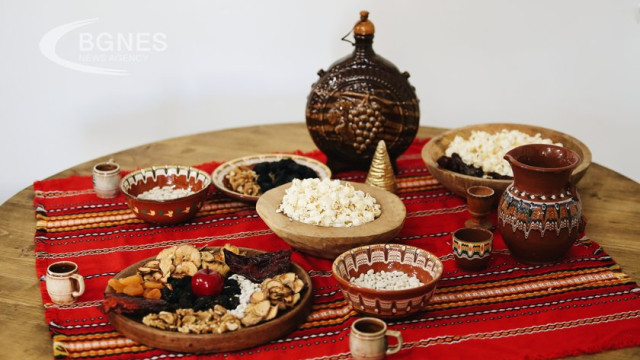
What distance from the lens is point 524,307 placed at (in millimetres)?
1844

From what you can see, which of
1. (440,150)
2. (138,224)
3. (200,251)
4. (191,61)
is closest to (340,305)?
(200,251)

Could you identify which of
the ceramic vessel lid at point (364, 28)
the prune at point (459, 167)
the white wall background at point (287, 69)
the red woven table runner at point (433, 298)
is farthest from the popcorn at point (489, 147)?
the white wall background at point (287, 69)

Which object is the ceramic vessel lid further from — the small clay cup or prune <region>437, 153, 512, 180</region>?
the small clay cup

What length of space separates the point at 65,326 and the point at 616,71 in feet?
10.4

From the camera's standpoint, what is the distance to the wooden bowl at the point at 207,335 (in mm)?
1622

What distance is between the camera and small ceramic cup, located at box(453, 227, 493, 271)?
199 centimetres

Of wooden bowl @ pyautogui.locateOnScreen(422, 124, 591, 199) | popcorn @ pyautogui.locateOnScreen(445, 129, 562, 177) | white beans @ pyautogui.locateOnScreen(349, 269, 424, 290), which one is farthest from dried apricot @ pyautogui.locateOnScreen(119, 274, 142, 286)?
popcorn @ pyautogui.locateOnScreen(445, 129, 562, 177)

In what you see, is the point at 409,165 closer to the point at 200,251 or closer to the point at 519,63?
the point at 200,251

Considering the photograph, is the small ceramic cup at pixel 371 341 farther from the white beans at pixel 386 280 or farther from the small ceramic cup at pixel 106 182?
the small ceramic cup at pixel 106 182

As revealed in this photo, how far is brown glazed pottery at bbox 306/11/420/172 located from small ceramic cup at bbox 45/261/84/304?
1052 millimetres

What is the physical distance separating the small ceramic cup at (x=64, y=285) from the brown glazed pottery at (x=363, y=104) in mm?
1052

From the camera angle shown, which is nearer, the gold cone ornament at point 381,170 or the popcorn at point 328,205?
the popcorn at point 328,205

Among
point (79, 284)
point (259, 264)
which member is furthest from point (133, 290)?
point (259, 264)

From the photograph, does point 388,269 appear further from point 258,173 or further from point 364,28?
point 364,28
